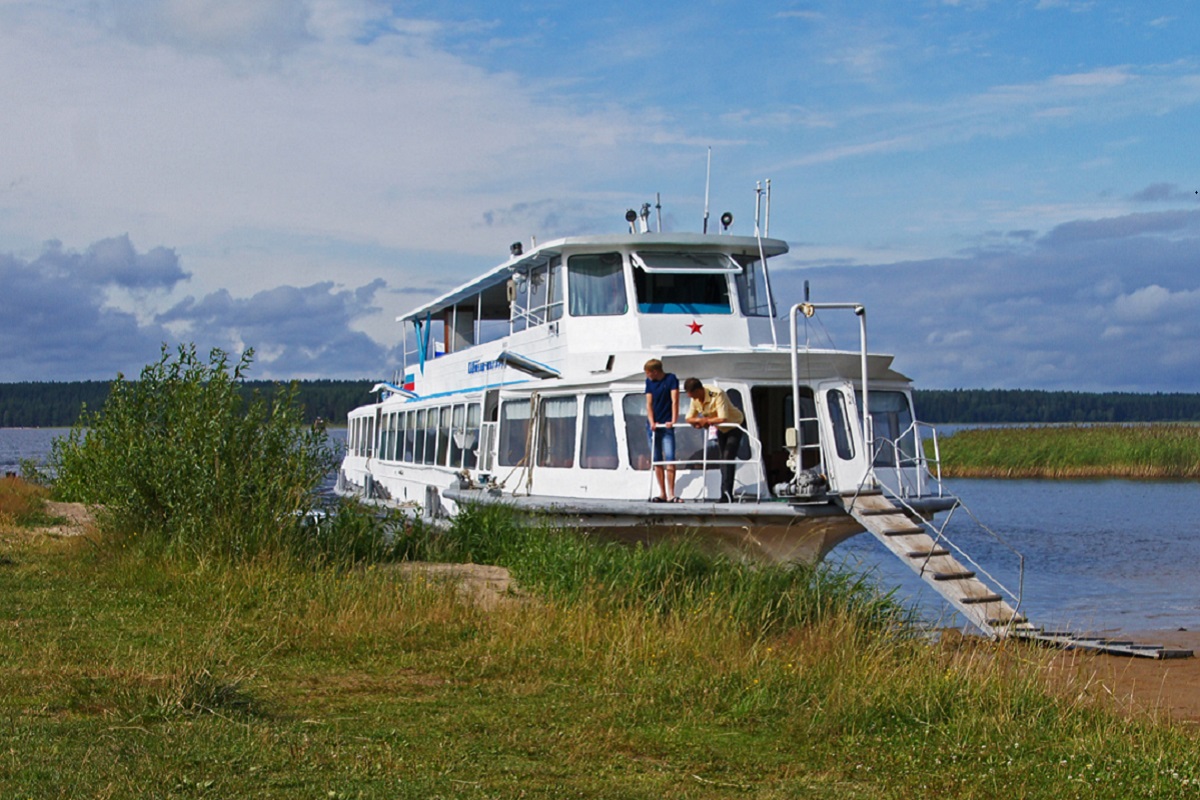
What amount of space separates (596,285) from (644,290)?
26.2 inches

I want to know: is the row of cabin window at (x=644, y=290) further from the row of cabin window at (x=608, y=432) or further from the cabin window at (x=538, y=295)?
the row of cabin window at (x=608, y=432)

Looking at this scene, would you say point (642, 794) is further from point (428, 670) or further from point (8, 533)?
point (8, 533)

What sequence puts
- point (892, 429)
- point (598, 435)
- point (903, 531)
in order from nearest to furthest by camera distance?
1. point (903, 531)
2. point (892, 429)
3. point (598, 435)

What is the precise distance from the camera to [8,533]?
1717 centimetres

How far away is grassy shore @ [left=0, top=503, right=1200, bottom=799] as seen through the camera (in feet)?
21.7

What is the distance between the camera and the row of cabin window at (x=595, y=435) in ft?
49.4

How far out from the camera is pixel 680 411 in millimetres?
15234

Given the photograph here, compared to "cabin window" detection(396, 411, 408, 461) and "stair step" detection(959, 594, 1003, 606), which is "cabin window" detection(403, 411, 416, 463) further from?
"stair step" detection(959, 594, 1003, 606)

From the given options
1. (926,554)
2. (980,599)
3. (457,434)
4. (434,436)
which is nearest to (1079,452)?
(434,436)

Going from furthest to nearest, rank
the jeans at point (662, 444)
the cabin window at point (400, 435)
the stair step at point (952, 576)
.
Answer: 1. the cabin window at point (400, 435)
2. the jeans at point (662, 444)
3. the stair step at point (952, 576)

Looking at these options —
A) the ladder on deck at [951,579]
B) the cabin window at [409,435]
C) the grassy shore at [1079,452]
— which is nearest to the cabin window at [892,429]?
the ladder on deck at [951,579]

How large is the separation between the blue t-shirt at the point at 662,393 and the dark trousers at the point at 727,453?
62 cm

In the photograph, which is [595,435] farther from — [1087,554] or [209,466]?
[1087,554]

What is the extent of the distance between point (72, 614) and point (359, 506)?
195 inches
